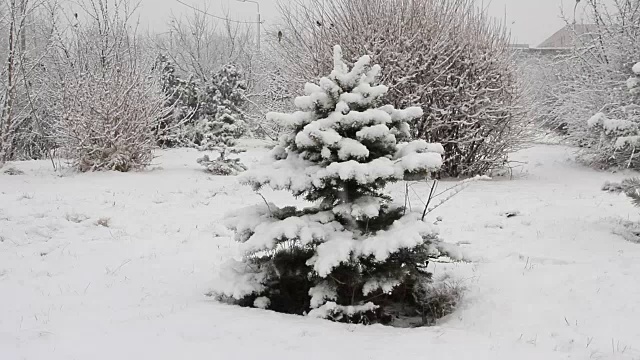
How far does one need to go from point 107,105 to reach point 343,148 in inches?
331

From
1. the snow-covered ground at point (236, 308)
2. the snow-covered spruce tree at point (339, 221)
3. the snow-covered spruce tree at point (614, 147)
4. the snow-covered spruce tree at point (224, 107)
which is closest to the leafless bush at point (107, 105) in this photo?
the snow-covered ground at point (236, 308)

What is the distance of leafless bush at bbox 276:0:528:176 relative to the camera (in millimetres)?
10219

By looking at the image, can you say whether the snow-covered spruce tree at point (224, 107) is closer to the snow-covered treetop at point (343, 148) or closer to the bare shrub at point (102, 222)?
the bare shrub at point (102, 222)

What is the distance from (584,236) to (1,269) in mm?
6037

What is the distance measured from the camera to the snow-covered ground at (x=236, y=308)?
10.2ft

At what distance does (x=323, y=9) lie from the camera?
11305mm

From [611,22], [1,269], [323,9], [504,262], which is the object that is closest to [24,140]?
[323,9]

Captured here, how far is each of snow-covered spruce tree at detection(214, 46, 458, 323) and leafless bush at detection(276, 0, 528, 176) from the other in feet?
20.3

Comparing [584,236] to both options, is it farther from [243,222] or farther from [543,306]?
[243,222]

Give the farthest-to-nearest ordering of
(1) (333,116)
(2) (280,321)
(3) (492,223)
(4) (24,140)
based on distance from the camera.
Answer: (4) (24,140), (3) (492,223), (1) (333,116), (2) (280,321)

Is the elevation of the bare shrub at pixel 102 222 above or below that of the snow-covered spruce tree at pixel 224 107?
below

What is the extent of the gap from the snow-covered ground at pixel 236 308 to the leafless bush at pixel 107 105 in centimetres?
258

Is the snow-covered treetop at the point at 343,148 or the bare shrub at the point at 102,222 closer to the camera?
the snow-covered treetop at the point at 343,148

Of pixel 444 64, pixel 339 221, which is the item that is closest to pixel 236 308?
pixel 339 221
